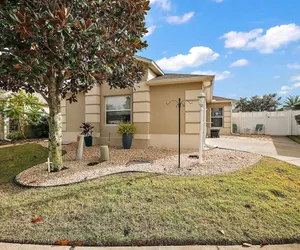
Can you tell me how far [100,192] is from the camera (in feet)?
12.4

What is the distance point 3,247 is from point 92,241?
1167 millimetres

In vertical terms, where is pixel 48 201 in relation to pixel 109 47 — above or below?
below

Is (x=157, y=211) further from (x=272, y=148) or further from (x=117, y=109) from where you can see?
(x=272, y=148)

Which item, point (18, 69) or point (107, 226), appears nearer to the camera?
point (107, 226)

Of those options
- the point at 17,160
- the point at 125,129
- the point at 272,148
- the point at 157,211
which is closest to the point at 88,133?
the point at 125,129

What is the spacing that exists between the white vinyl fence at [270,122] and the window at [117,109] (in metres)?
13.8

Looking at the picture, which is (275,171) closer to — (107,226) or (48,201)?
(107,226)

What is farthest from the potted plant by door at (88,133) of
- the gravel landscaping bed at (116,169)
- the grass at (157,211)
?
the grass at (157,211)

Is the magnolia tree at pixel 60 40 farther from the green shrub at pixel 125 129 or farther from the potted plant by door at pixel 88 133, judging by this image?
the potted plant by door at pixel 88 133

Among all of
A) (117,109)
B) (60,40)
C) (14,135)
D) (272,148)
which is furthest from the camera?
(14,135)

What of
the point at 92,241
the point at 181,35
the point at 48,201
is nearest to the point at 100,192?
the point at 48,201

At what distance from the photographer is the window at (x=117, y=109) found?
9.73m

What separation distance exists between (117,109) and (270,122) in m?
15.2

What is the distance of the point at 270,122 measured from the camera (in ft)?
57.3
